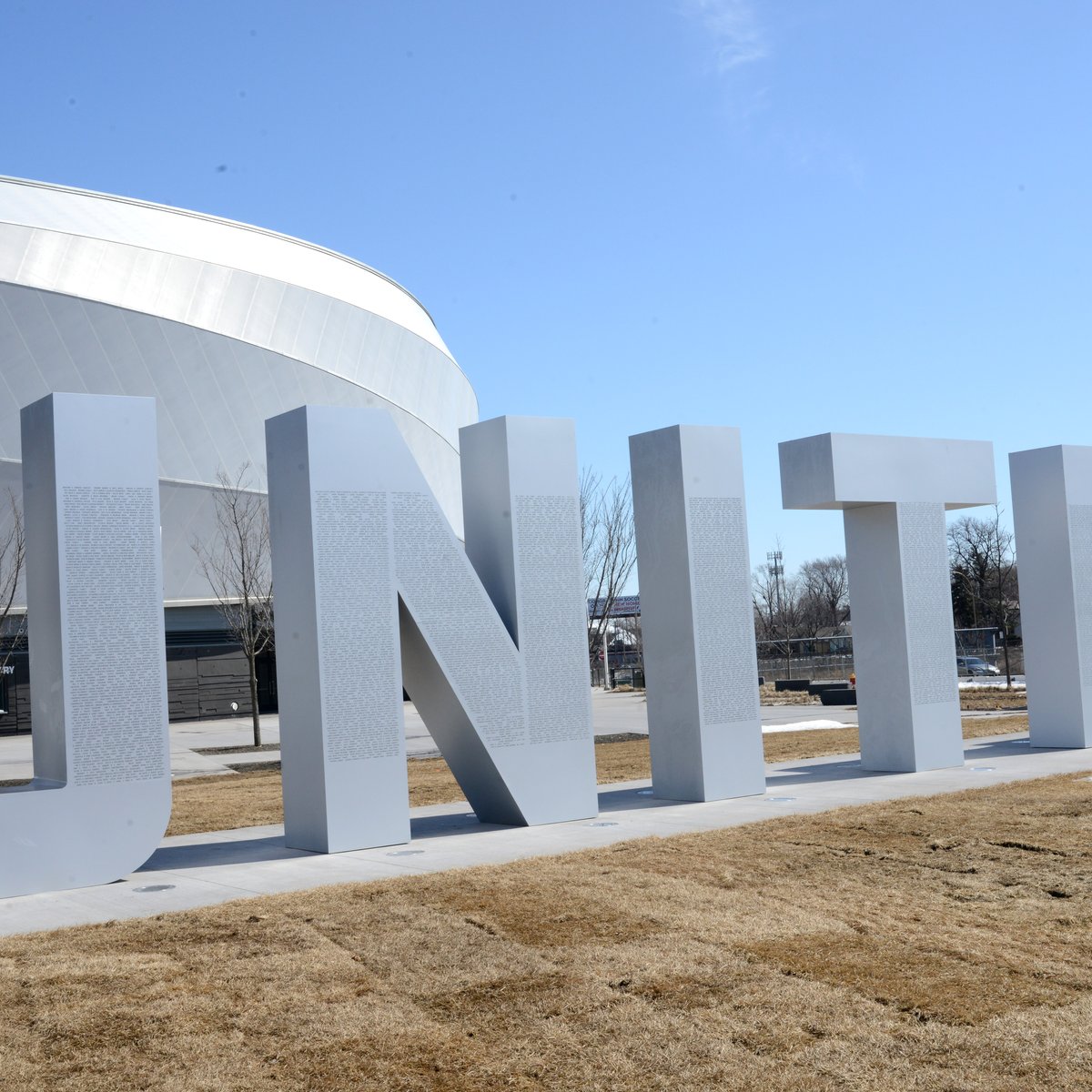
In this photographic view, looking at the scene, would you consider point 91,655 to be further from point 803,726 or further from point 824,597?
point 824,597

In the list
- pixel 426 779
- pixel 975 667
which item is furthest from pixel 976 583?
pixel 426 779

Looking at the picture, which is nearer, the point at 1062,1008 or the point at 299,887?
the point at 1062,1008

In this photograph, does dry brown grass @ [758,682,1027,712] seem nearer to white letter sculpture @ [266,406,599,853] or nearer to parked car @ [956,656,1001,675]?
parked car @ [956,656,1001,675]

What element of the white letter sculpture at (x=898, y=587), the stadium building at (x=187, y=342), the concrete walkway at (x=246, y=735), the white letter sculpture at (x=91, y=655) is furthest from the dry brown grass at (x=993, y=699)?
the stadium building at (x=187, y=342)

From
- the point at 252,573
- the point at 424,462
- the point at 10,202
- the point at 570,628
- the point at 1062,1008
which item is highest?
the point at 10,202

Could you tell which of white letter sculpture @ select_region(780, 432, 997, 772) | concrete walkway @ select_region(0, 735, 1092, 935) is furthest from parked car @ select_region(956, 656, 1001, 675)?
white letter sculpture @ select_region(780, 432, 997, 772)

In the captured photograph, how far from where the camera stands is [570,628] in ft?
42.2

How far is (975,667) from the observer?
4797 centimetres

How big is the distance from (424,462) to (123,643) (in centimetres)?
3594

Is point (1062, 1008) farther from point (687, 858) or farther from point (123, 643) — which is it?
point (123, 643)

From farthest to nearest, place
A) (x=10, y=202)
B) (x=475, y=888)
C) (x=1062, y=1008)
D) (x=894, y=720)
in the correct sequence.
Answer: (x=10, y=202) < (x=894, y=720) < (x=475, y=888) < (x=1062, y=1008)

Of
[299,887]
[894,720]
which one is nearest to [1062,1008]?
[299,887]

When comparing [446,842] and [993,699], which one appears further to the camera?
[993,699]

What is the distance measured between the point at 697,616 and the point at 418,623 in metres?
3.66
